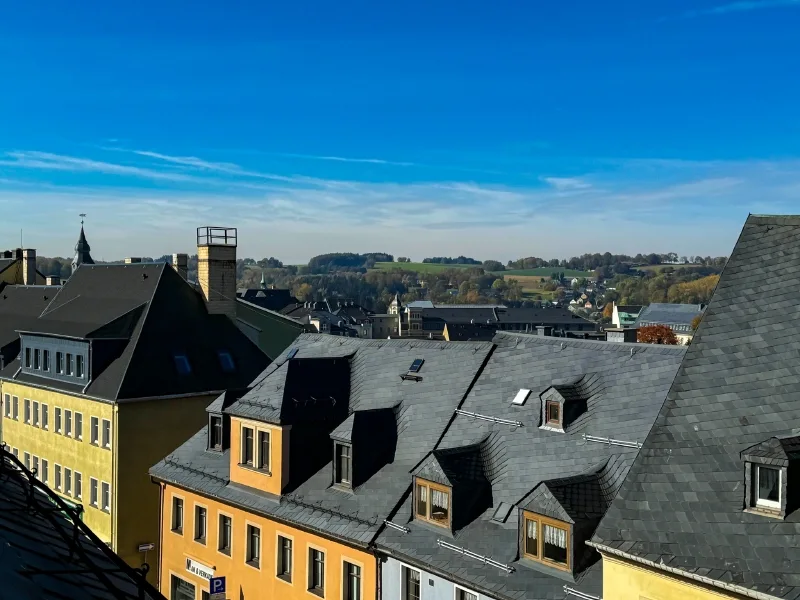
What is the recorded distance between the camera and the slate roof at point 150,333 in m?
39.9

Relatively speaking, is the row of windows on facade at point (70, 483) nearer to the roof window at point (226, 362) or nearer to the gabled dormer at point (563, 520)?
the roof window at point (226, 362)

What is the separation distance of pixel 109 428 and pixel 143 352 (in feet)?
13.7

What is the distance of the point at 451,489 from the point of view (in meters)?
20.7

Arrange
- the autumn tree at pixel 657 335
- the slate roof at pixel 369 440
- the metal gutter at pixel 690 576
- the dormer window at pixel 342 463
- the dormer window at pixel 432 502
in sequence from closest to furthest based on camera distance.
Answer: the metal gutter at pixel 690 576, the dormer window at pixel 432 502, the slate roof at pixel 369 440, the dormer window at pixel 342 463, the autumn tree at pixel 657 335

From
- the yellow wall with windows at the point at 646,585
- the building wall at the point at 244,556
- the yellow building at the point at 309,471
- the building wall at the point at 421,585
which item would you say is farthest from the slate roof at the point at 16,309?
the yellow wall with windows at the point at 646,585

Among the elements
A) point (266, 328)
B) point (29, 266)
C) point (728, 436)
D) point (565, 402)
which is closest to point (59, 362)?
point (266, 328)

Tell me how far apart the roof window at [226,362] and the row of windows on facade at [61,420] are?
676cm

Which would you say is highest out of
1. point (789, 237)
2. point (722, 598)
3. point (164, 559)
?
point (789, 237)

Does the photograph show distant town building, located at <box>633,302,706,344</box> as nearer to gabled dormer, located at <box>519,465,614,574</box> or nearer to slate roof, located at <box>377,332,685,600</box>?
slate roof, located at <box>377,332,685,600</box>

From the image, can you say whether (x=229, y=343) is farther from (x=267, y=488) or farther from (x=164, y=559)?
(x=267, y=488)

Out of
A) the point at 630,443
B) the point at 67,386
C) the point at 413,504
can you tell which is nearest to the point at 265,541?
the point at 413,504

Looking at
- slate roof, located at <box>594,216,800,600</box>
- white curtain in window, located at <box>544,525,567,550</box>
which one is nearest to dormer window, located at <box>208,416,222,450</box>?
white curtain in window, located at <box>544,525,567,550</box>

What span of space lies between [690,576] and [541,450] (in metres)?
7.71

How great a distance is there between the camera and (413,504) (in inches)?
862
